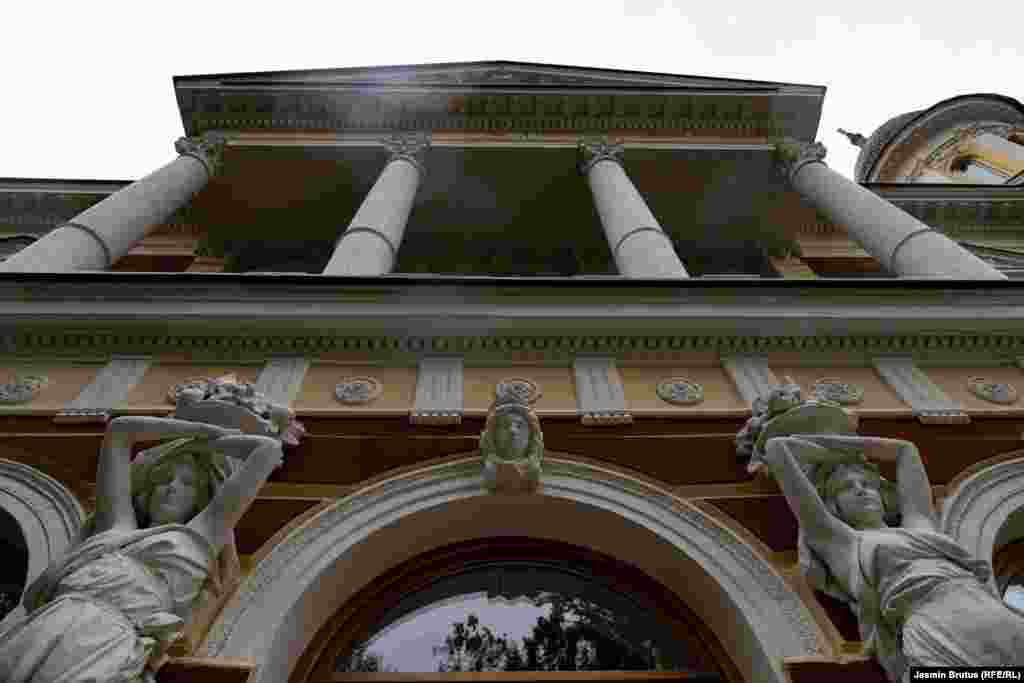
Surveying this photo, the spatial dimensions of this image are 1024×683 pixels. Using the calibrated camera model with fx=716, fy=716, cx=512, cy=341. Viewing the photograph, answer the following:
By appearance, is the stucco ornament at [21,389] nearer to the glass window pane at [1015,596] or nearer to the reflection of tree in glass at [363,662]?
the reflection of tree in glass at [363,662]

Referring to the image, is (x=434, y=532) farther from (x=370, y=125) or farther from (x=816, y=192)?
(x=370, y=125)

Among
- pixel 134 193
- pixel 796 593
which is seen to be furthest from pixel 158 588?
pixel 134 193

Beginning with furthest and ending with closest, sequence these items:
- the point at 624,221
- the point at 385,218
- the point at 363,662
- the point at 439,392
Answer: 1. the point at 624,221
2. the point at 385,218
3. the point at 439,392
4. the point at 363,662

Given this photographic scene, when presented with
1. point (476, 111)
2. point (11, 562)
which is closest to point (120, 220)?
point (11, 562)

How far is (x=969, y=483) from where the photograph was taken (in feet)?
16.3

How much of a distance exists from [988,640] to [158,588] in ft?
13.2

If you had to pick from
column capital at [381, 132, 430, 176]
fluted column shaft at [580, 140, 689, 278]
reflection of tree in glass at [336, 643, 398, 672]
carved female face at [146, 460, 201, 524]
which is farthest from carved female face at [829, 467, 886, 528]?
column capital at [381, 132, 430, 176]

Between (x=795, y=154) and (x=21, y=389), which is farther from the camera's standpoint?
(x=795, y=154)

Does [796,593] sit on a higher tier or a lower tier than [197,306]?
lower

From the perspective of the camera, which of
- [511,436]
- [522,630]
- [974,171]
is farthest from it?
[974,171]

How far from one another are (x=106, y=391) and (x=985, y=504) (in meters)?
6.56

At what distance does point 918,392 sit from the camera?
589cm

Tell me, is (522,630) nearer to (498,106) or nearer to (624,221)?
(624,221)

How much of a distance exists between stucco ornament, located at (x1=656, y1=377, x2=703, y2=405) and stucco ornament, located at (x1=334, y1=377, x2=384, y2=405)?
7.80 feet
